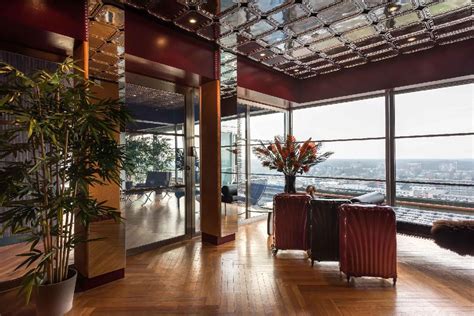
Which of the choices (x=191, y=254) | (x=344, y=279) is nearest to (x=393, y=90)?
(x=344, y=279)

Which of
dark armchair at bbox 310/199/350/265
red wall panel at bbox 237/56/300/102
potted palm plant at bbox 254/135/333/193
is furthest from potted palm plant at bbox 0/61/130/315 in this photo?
red wall panel at bbox 237/56/300/102

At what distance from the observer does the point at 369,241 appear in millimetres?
2959

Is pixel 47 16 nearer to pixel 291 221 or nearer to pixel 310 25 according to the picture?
pixel 310 25

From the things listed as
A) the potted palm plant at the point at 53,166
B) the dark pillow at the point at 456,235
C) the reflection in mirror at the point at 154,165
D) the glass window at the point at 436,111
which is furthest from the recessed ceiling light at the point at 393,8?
the potted palm plant at the point at 53,166

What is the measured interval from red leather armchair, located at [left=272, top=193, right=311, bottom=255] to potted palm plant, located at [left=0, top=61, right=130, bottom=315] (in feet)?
7.52

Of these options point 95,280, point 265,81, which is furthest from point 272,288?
point 265,81

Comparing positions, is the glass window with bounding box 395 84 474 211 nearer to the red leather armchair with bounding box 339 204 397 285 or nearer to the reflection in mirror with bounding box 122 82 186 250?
the red leather armchair with bounding box 339 204 397 285

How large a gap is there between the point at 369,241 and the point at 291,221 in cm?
111

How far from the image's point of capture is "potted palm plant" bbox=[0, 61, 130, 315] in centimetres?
201

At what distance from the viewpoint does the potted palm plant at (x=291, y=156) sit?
3684 millimetres

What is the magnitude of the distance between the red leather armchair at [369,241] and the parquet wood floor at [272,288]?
19cm

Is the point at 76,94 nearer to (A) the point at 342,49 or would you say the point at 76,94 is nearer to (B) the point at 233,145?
(B) the point at 233,145

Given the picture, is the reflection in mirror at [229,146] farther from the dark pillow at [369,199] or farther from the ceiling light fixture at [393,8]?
the ceiling light fixture at [393,8]

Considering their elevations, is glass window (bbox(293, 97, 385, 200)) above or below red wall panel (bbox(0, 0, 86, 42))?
below
